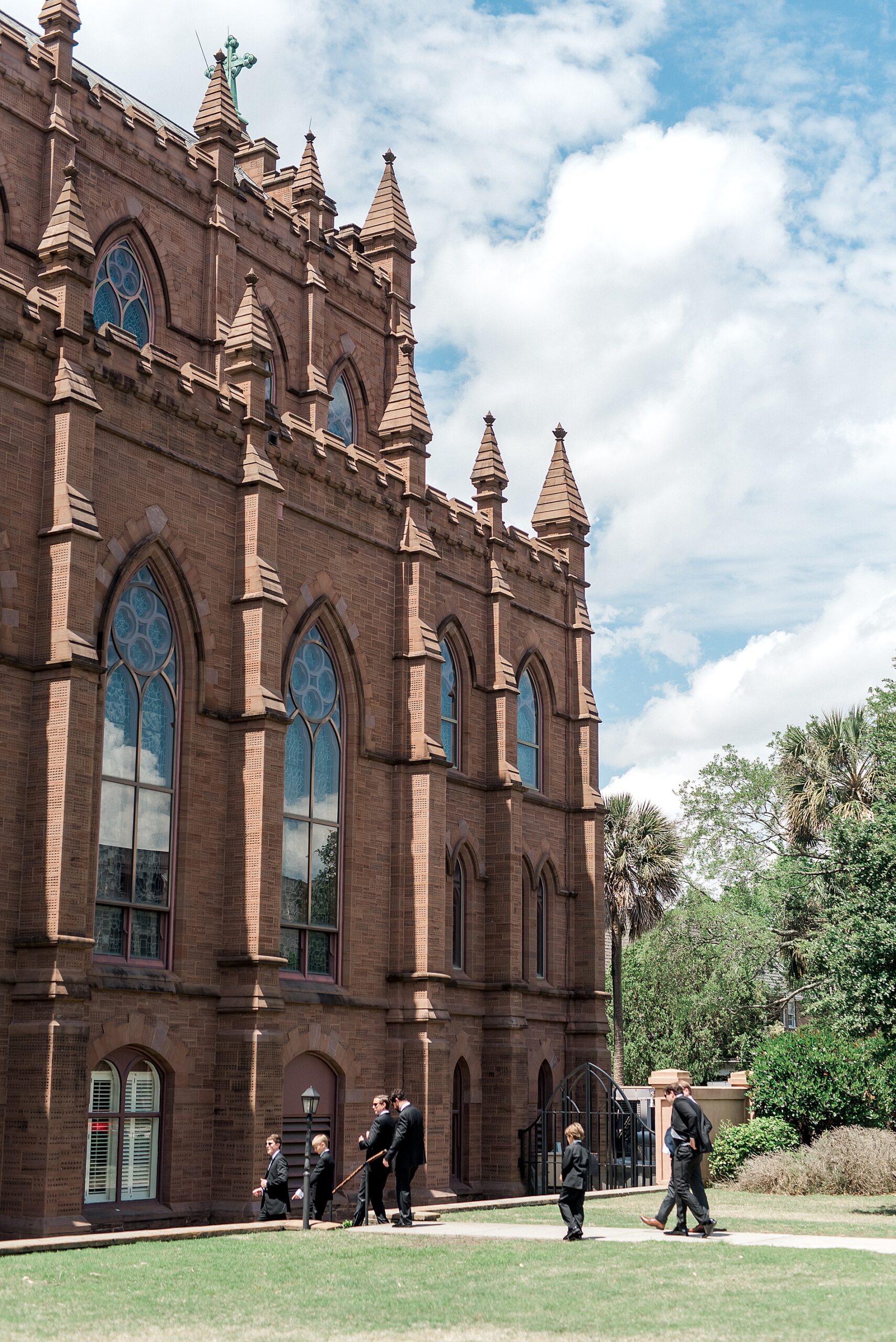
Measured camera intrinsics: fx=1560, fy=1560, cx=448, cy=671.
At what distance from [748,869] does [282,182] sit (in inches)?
1035

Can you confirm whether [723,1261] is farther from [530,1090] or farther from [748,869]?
[748,869]

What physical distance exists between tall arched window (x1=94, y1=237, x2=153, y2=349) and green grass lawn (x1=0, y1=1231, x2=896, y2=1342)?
1666 centimetres

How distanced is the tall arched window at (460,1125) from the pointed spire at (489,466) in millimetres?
12459

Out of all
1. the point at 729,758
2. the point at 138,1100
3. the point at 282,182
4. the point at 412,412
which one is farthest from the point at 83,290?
the point at 729,758

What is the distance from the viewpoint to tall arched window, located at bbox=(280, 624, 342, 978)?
25812 mm

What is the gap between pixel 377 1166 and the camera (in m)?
20.0

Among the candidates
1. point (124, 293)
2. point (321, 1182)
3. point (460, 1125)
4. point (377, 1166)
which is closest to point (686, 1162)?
point (377, 1166)

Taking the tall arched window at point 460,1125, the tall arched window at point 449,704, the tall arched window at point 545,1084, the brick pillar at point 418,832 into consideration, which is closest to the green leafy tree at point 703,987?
the tall arched window at point 545,1084

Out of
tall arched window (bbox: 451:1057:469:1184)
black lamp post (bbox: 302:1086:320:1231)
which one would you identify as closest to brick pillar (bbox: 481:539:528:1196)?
Result: tall arched window (bbox: 451:1057:469:1184)

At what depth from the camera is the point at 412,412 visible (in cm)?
3020

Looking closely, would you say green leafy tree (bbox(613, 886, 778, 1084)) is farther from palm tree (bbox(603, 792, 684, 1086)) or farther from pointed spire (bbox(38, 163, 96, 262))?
pointed spire (bbox(38, 163, 96, 262))

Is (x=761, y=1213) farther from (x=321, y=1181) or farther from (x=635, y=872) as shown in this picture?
(x=635, y=872)

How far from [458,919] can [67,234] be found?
1567 cm

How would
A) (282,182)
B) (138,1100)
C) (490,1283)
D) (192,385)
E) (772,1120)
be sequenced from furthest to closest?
(282,182)
(772,1120)
(192,385)
(138,1100)
(490,1283)
